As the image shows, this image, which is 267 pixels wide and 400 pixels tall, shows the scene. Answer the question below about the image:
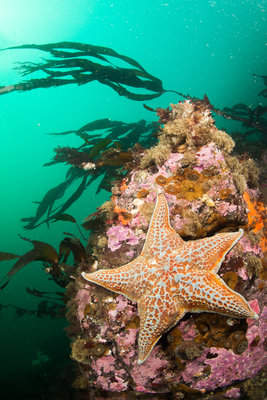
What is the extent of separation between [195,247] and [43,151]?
120m

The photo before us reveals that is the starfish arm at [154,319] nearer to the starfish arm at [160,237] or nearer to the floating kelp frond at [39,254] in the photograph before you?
the starfish arm at [160,237]

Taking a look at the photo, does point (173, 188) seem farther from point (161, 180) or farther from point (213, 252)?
point (213, 252)

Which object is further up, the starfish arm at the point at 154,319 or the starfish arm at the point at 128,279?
the starfish arm at the point at 128,279

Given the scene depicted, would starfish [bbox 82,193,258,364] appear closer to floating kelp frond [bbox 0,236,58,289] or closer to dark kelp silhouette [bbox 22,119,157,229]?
floating kelp frond [bbox 0,236,58,289]

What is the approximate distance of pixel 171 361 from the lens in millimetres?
2967

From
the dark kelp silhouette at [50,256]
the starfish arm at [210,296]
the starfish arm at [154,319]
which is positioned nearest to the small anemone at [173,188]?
the starfish arm at [210,296]

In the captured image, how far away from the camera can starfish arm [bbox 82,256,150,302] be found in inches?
95.3

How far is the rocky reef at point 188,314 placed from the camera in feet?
9.43

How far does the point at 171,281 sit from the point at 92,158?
447 cm

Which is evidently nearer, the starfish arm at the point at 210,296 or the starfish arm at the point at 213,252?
the starfish arm at the point at 210,296

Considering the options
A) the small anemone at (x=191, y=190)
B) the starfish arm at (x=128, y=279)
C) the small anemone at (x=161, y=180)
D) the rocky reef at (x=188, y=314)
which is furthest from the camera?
the small anemone at (x=161, y=180)

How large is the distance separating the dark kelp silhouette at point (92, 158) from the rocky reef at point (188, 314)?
3.82ft

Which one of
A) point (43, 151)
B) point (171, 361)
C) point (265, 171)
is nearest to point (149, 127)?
point (265, 171)

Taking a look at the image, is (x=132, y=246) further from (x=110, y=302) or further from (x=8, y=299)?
(x=8, y=299)
